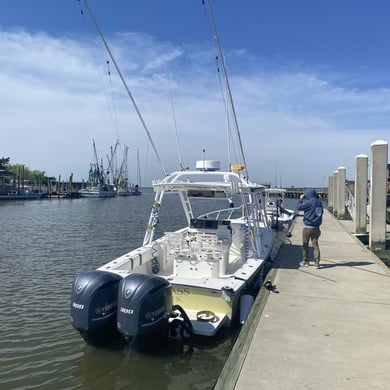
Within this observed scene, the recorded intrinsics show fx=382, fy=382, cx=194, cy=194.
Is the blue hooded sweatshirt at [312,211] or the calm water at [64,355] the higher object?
the blue hooded sweatshirt at [312,211]

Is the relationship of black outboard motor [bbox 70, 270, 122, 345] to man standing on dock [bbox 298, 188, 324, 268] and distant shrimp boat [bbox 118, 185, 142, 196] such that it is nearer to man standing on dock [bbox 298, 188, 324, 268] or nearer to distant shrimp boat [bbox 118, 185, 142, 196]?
man standing on dock [bbox 298, 188, 324, 268]

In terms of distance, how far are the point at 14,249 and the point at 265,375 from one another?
16164 mm

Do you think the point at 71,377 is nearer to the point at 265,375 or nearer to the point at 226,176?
the point at 265,375

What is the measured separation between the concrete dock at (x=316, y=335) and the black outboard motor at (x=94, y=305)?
210 cm

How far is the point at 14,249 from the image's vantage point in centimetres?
1756

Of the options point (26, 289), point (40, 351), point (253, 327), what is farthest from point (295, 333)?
point (26, 289)

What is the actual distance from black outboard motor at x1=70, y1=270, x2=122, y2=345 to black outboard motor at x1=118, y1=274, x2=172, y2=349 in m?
0.31

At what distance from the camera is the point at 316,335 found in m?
5.30

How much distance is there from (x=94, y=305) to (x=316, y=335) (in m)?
3.26

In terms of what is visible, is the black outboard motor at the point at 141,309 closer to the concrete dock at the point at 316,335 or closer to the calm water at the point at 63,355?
the calm water at the point at 63,355

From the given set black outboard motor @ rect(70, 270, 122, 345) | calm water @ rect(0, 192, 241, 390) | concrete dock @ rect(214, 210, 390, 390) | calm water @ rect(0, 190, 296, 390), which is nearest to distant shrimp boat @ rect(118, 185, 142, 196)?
calm water @ rect(0, 192, 241, 390)

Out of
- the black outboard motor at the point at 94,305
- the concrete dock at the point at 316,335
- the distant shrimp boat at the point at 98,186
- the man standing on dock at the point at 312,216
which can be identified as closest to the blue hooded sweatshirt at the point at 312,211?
the man standing on dock at the point at 312,216

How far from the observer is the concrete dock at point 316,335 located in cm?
413

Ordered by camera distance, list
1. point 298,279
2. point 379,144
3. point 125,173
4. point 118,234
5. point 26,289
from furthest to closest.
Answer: point 125,173 < point 118,234 < point 379,144 < point 26,289 < point 298,279
